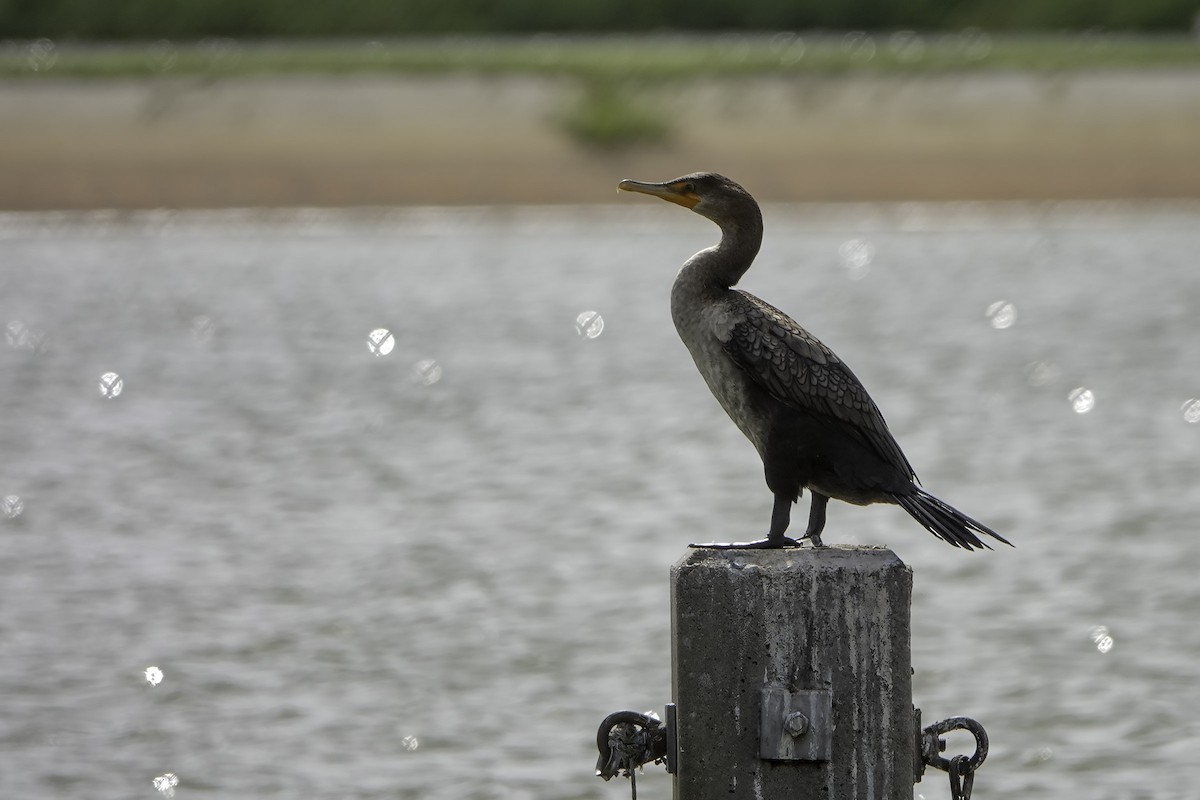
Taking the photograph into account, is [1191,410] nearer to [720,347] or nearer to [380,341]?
[380,341]

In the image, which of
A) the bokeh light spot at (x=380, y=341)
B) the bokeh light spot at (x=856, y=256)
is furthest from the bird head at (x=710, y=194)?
the bokeh light spot at (x=856, y=256)

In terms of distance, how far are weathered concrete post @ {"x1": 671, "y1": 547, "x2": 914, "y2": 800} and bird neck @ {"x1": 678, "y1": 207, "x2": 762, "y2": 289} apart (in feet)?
1.78

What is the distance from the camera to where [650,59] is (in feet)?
96.9

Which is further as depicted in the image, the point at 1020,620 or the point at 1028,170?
the point at 1028,170

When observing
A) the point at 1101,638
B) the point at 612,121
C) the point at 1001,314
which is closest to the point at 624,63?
the point at 612,121

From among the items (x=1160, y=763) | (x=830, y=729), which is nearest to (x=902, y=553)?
(x=1160, y=763)

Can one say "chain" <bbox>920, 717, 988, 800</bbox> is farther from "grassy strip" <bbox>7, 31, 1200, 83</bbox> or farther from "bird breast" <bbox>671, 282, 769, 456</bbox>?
"grassy strip" <bbox>7, 31, 1200, 83</bbox>

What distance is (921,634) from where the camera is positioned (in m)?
6.62

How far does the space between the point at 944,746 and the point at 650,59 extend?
2677cm

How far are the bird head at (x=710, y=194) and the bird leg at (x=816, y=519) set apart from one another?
1.77 ft

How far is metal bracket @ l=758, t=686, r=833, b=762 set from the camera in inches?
125

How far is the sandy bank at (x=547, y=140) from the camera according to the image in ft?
80.5

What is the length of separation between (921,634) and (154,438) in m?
6.20

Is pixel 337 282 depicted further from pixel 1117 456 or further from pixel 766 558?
pixel 766 558
